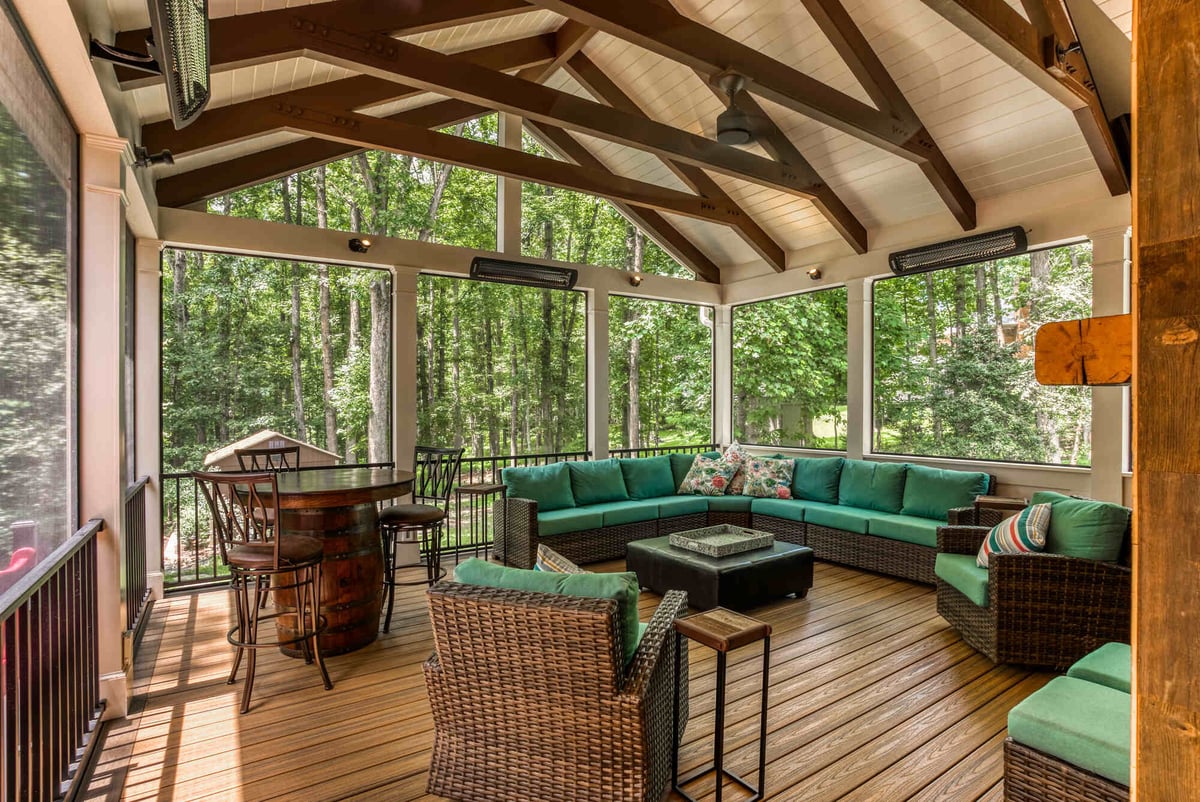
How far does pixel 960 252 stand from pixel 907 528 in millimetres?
2425

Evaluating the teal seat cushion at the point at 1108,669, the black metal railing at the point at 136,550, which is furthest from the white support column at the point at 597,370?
the teal seat cushion at the point at 1108,669

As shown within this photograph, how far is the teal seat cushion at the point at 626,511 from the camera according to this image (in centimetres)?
540

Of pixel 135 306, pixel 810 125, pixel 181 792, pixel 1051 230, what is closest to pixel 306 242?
pixel 135 306

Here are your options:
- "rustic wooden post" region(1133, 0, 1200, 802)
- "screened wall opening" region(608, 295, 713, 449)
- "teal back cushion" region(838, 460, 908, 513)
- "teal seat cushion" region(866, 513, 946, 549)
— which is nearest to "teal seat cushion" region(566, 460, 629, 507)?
"teal back cushion" region(838, 460, 908, 513)

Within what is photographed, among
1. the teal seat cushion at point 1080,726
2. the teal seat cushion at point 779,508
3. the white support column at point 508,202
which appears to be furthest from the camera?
the white support column at point 508,202

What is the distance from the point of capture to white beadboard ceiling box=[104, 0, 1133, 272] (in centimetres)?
418

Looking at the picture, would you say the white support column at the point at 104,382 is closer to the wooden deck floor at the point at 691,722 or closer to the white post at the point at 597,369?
the wooden deck floor at the point at 691,722

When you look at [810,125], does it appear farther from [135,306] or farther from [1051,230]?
[135,306]

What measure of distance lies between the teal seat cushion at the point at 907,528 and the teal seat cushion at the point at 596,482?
2212 millimetres

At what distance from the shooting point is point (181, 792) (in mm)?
2246

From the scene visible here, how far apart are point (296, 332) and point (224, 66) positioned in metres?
7.18

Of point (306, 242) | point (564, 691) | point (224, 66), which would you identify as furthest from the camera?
point (306, 242)

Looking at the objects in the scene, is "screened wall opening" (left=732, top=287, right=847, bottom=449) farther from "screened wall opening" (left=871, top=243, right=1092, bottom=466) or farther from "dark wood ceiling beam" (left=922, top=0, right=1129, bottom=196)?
"dark wood ceiling beam" (left=922, top=0, right=1129, bottom=196)

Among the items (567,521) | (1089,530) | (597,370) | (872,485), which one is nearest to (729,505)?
(872,485)
